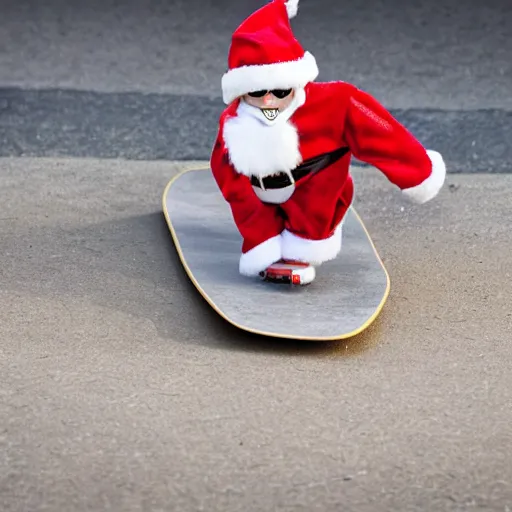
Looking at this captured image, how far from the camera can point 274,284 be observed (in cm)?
178

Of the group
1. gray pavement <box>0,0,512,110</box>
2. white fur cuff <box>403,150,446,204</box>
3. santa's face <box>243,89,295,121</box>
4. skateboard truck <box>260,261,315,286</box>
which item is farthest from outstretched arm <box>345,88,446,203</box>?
gray pavement <box>0,0,512,110</box>

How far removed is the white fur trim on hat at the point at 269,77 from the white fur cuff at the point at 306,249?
271mm

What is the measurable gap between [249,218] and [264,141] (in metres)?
0.15

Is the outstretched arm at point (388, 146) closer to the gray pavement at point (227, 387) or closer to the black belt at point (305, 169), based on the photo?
the black belt at point (305, 169)

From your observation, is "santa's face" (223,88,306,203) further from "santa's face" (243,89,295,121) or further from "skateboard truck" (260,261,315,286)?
"skateboard truck" (260,261,315,286)

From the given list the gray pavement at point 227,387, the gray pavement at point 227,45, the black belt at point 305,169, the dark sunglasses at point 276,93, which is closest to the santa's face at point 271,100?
the dark sunglasses at point 276,93

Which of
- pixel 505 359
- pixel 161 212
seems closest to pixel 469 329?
pixel 505 359

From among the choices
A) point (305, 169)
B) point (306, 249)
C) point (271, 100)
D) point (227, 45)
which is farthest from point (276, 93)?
point (227, 45)

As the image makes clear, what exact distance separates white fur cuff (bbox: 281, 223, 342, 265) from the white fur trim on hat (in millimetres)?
271

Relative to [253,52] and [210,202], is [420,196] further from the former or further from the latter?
[210,202]

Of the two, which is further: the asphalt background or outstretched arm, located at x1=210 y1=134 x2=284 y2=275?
outstretched arm, located at x1=210 y1=134 x2=284 y2=275

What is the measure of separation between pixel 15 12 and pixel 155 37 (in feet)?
1.33

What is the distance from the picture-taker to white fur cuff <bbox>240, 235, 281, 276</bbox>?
5.81 ft

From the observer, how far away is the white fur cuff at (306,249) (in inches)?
70.4
